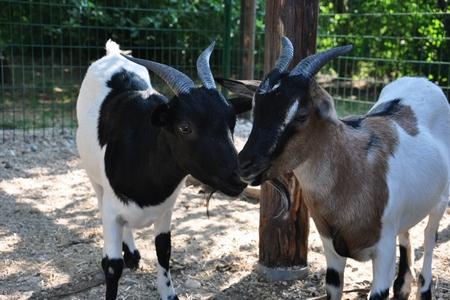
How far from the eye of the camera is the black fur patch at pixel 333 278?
321cm

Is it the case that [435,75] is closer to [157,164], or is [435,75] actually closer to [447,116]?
[447,116]

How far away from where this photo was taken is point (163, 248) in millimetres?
3688

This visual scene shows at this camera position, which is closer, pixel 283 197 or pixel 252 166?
pixel 252 166

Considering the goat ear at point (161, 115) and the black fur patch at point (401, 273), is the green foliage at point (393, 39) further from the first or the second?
the goat ear at point (161, 115)

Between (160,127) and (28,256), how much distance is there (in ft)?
5.57

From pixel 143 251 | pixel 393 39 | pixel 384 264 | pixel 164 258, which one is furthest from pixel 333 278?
pixel 393 39

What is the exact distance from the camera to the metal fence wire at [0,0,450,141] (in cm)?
838

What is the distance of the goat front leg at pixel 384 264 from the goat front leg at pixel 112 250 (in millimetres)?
1446

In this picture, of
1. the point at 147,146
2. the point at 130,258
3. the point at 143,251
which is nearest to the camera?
the point at 147,146

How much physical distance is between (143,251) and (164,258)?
0.72m

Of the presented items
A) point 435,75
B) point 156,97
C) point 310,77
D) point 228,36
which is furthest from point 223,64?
point 310,77

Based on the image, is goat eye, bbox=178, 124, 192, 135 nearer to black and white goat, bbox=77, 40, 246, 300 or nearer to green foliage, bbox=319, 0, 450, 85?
black and white goat, bbox=77, 40, 246, 300

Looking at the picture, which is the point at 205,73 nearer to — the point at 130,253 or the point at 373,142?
the point at 373,142

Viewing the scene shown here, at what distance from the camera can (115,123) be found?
11.9 ft
